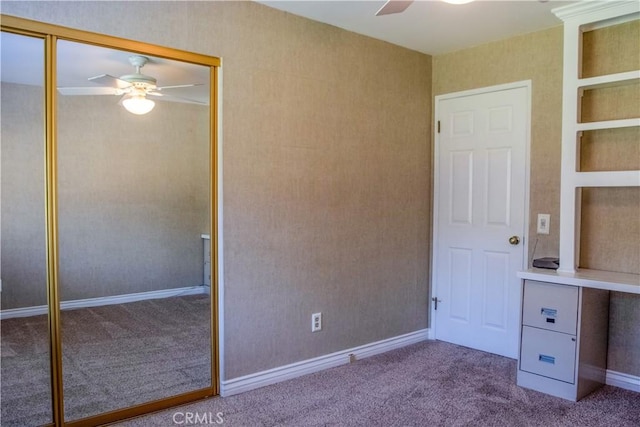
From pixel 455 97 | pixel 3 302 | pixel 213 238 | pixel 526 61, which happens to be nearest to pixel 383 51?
pixel 455 97

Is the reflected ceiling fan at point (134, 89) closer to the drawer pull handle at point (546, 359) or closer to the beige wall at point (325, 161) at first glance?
the beige wall at point (325, 161)

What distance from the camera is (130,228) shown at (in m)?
2.66

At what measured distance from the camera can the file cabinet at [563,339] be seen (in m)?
2.79

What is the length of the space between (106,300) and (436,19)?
8.72 ft

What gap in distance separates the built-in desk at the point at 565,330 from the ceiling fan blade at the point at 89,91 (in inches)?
102

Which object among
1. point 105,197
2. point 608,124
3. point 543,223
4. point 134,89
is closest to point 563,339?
point 543,223

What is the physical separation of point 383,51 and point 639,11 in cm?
162

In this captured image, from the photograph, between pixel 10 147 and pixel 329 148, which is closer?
pixel 10 147

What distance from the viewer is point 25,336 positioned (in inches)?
91.6

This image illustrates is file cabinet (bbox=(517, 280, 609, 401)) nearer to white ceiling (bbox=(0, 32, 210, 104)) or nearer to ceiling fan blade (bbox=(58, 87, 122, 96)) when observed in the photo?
white ceiling (bbox=(0, 32, 210, 104))

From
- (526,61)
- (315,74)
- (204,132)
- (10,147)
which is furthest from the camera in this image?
(526,61)

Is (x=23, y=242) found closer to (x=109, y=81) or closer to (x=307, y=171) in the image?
(x=109, y=81)

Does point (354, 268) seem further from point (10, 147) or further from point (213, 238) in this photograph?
point (10, 147)

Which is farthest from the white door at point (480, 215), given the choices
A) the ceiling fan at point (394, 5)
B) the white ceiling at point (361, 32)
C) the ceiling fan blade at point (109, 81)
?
the ceiling fan blade at point (109, 81)
